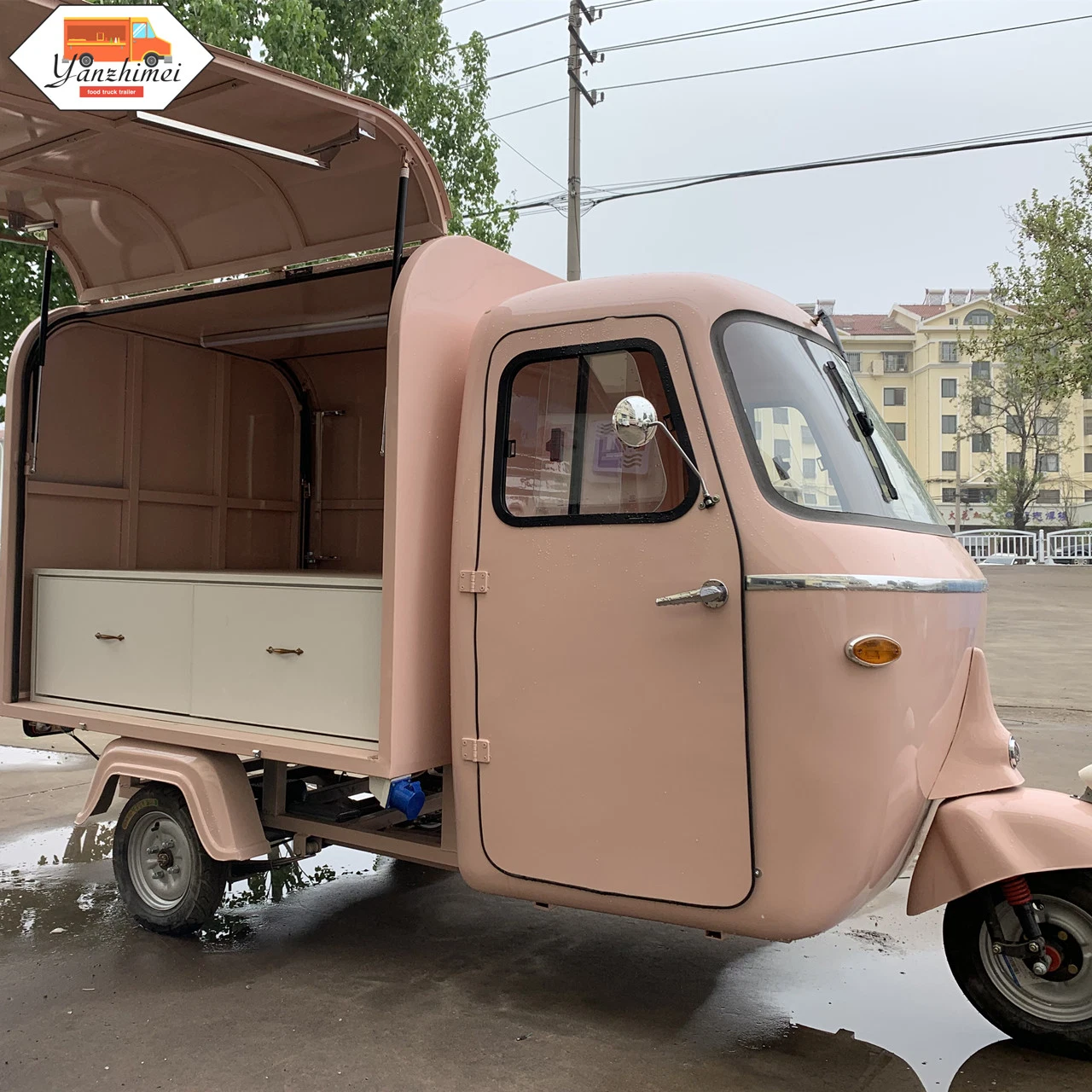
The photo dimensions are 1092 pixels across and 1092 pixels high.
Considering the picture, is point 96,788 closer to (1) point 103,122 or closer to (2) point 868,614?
(1) point 103,122

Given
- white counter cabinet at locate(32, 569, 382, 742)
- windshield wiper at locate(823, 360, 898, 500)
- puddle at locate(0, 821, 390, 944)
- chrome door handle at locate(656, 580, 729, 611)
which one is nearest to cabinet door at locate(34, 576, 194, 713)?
white counter cabinet at locate(32, 569, 382, 742)

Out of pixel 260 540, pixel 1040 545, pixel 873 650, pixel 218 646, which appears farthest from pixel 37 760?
pixel 1040 545

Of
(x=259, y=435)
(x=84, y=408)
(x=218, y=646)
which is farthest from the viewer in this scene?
(x=259, y=435)

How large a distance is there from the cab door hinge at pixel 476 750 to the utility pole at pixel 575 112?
1286cm

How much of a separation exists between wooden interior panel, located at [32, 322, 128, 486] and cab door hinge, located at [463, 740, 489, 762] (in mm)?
2873

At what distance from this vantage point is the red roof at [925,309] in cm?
6338

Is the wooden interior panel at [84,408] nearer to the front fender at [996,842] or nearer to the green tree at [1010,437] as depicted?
the front fender at [996,842]

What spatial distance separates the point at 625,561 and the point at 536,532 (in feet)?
1.21

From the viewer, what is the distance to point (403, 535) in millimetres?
3787

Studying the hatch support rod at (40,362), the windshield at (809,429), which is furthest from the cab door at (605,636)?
the hatch support rod at (40,362)

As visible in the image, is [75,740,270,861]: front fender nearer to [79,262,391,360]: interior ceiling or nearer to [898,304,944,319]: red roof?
[79,262,391,360]: interior ceiling

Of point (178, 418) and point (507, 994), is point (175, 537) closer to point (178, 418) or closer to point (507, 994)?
point (178, 418)

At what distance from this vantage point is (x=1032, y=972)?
3504 mm

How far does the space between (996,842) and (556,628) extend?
5.08 feet
